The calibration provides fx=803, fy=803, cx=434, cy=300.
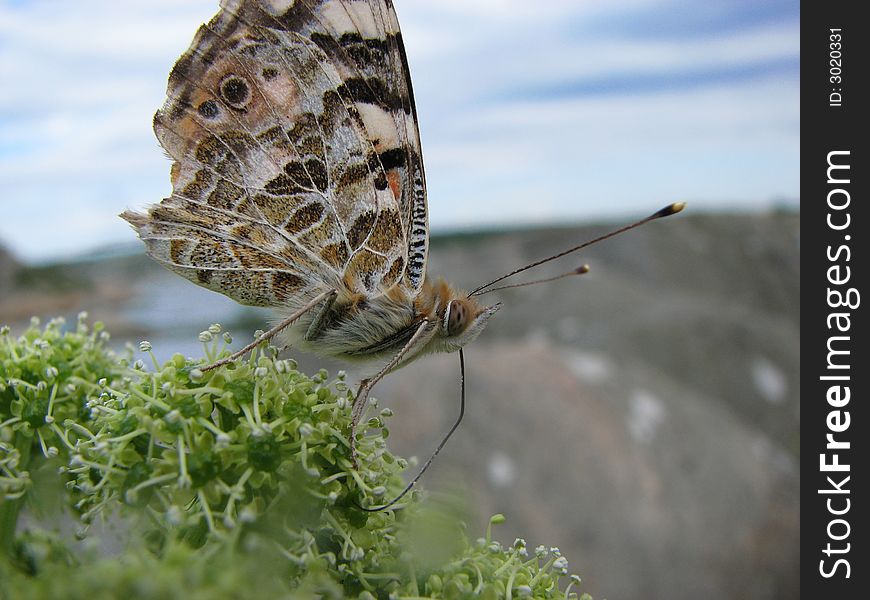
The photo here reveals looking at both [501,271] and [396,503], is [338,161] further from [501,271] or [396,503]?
[501,271]

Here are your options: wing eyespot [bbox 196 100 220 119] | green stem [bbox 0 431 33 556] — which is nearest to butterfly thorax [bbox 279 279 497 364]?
wing eyespot [bbox 196 100 220 119]

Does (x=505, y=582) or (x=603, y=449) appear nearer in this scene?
(x=505, y=582)

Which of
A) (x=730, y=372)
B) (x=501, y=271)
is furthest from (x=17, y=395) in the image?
(x=501, y=271)

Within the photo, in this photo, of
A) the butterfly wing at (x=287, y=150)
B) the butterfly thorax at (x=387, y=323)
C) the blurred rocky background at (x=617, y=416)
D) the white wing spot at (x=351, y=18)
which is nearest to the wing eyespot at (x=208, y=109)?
the butterfly wing at (x=287, y=150)

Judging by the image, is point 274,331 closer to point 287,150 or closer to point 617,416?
point 287,150

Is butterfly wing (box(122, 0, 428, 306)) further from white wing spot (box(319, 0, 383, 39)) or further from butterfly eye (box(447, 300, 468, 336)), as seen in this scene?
butterfly eye (box(447, 300, 468, 336))

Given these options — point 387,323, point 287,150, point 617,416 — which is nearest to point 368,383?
point 387,323
